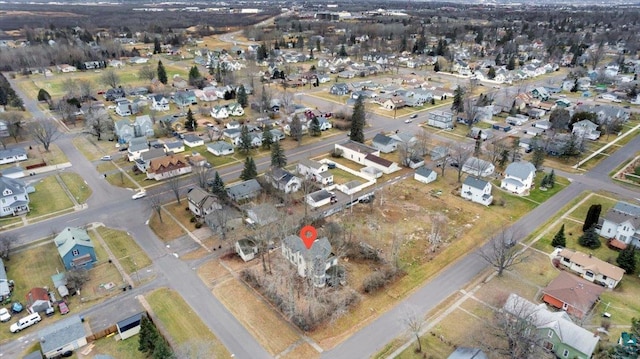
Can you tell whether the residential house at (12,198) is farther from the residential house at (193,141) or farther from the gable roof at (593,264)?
the gable roof at (593,264)

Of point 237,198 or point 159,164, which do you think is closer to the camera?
point 237,198

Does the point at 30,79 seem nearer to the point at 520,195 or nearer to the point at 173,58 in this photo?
the point at 173,58

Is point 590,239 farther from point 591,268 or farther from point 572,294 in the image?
point 572,294

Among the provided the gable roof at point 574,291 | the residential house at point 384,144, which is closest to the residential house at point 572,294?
the gable roof at point 574,291

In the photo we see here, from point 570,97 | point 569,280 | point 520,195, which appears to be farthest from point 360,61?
point 569,280

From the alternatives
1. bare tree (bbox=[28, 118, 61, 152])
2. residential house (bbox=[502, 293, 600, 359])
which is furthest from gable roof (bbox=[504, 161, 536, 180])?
bare tree (bbox=[28, 118, 61, 152])

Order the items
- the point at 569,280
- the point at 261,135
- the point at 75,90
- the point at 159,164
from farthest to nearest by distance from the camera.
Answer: the point at 75,90 → the point at 261,135 → the point at 159,164 → the point at 569,280
